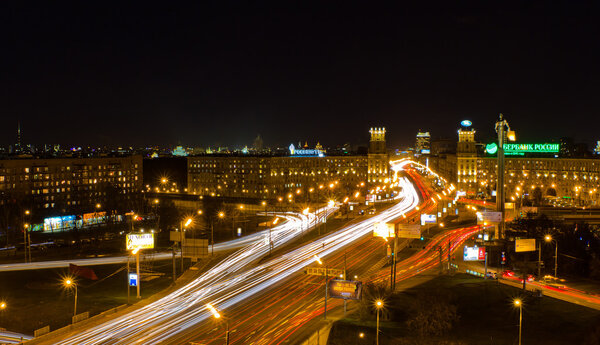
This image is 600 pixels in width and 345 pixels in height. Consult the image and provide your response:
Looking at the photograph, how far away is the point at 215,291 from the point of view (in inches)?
1284

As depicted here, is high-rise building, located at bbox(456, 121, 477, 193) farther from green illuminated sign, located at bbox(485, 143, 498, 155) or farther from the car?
the car

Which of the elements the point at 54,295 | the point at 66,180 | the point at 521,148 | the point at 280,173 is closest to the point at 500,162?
the point at 521,148

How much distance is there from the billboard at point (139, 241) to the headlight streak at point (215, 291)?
411cm

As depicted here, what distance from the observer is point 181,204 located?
3853 inches

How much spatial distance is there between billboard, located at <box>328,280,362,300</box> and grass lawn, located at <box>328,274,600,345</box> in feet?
5.23

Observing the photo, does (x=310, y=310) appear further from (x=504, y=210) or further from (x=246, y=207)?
(x=246, y=207)

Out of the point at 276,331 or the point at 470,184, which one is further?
the point at 470,184

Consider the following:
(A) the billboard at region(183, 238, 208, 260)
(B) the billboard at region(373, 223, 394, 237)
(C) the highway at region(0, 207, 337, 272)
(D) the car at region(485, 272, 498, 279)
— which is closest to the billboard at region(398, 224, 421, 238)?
(B) the billboard at region(373, 223, 394, 237)

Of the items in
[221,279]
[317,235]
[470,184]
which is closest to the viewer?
[221,279]

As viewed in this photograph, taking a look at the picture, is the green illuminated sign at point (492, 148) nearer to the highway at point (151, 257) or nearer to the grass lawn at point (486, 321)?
the highway at point (151, 257)

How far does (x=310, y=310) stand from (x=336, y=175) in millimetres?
98291

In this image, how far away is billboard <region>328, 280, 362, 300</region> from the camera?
27.5 metres

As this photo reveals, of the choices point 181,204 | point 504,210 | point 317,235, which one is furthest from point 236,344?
point 181,204

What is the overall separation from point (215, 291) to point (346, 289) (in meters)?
10.0
